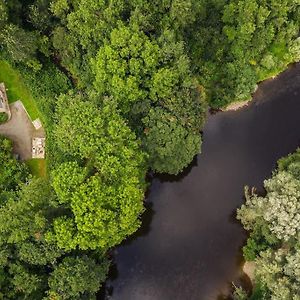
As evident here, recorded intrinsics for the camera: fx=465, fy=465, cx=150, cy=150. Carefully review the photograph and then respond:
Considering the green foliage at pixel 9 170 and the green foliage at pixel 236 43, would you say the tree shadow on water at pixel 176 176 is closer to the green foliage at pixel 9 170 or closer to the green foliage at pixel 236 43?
the green foliage at pixel 236 43

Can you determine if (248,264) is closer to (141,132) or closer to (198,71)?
(141,132)

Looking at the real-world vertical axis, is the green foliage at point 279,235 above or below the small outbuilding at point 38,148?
below

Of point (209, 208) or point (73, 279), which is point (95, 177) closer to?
point (73, 279)

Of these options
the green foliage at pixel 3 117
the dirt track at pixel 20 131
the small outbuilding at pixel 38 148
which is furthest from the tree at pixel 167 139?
the green foliage at pixel 3 117

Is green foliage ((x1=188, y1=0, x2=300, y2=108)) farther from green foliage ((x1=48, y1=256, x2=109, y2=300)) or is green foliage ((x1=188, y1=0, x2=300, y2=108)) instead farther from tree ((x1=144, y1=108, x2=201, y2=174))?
green foliage ((x1=48, y1=256, x2=109, y2=300))

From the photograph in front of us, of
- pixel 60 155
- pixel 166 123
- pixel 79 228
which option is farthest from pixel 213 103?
pixel 79 228

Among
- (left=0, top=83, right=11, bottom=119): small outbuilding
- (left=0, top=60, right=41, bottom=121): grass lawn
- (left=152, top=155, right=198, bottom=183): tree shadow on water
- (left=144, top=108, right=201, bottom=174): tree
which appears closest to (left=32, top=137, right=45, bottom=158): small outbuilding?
(left=0, top=60, right=41, bottom=121): grass lawn
